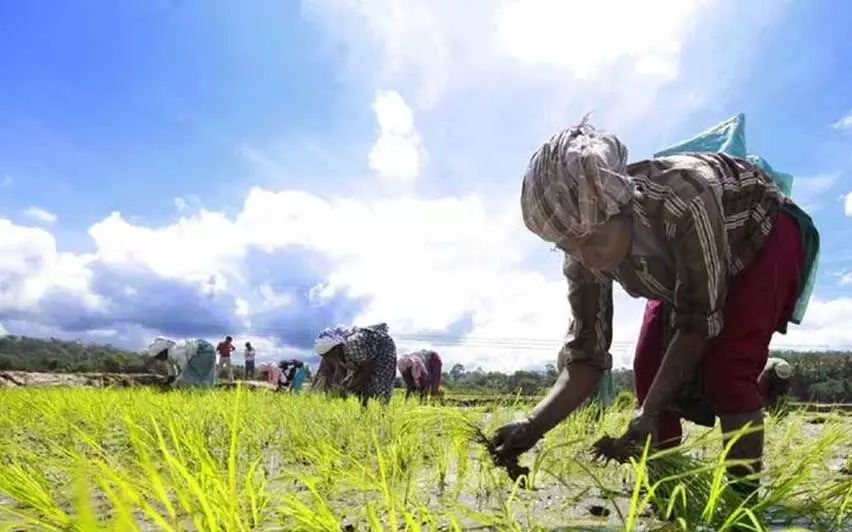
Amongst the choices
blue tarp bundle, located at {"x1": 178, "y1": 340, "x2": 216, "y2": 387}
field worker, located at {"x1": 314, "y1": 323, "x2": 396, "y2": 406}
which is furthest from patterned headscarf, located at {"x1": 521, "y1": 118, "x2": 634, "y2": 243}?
blue tarp bundle, located at {"x1": 178, "y1": 340, "x2": 216, "y2": 387}

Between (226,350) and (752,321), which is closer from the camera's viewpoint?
(752,321)

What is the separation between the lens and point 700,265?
1.57m

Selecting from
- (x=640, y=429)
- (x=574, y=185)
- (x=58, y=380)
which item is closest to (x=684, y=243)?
(x=574, y=185)

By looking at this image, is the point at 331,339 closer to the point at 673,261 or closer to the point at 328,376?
the point at 328,376

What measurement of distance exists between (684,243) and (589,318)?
0.45 metres

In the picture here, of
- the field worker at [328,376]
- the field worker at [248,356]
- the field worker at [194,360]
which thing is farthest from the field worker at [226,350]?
the field worker at [328,376]

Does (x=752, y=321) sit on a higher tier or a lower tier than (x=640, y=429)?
higher

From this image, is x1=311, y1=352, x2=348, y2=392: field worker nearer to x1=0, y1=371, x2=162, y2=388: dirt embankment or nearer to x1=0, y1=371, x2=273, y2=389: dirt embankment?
x1=0, y1=371, x2=273, y2=389: dirt embankment

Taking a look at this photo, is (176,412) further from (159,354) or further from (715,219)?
(159,354)

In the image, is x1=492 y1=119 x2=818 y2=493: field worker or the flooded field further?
x1=492 y1=119 x2=818 y2=493: field worker

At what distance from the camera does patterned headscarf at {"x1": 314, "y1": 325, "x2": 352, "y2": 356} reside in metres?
6.04

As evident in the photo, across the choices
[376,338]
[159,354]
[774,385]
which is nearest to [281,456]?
[376,338]

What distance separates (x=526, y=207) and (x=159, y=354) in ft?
28.5

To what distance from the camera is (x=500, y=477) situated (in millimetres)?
1919
